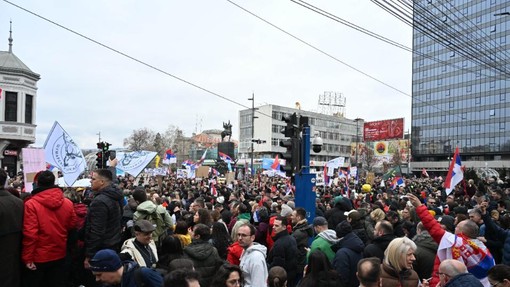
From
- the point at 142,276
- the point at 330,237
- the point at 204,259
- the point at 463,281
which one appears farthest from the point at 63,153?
the point at 463,281

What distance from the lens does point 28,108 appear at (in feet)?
121

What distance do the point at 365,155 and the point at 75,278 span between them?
311ft

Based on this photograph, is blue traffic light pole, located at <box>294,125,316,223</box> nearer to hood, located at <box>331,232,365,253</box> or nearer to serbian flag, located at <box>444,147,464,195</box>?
hood, located at <box>331,232,365,253</box>

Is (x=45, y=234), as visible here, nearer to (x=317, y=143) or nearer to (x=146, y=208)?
(x=146, y=208)

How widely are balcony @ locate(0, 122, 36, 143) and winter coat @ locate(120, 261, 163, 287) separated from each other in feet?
119

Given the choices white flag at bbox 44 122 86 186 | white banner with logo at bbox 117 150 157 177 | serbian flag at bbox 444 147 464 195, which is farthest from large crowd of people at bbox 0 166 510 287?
white banner with logo at bbox 117 150 157 177

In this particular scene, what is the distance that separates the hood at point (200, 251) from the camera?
5.09 m

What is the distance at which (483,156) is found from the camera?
3538 inches

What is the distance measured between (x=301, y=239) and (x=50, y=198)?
361 centimetres

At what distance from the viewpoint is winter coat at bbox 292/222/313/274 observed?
6.26 meters

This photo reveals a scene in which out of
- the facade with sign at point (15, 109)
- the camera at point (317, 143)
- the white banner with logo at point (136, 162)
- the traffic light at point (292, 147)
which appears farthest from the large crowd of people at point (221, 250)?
the facade with sign at point (15, 109)

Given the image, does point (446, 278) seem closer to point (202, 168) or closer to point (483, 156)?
point (202, 168)

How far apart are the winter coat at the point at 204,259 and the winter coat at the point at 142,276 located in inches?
48.0

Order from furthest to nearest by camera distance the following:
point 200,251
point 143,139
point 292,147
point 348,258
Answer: point 143,139
point 292,147
point 348,258
point 200,251
